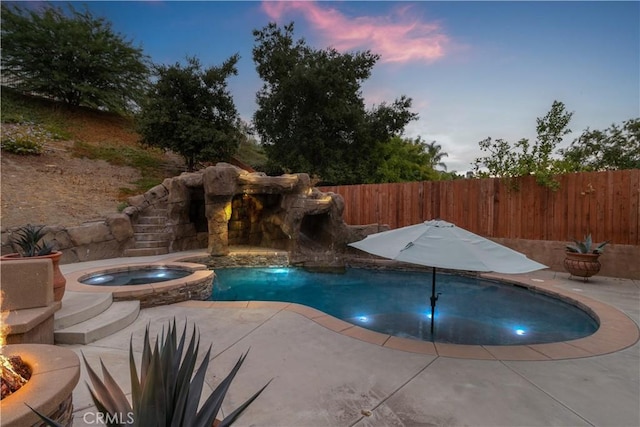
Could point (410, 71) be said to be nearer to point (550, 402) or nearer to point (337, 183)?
point (337, 183)

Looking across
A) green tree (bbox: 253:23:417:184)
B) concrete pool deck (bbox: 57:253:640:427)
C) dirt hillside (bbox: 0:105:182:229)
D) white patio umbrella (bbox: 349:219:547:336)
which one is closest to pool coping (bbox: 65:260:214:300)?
concrete pool deck (bbox: 57:253:640:427)

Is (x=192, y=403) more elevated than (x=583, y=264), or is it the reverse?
(x=192, y=403)

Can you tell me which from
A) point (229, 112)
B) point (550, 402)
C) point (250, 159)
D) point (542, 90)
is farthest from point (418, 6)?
→ point (250, 159)

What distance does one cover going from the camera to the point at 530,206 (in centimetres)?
798

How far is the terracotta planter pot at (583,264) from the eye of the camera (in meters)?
6.29

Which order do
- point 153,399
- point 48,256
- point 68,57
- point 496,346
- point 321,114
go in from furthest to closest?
1. point 321,114
2. point 68,57
3. point 48,256
4. point 496,346
5. point 153,399

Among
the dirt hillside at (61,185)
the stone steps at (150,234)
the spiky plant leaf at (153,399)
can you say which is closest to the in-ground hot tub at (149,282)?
the stone steps at (150,234)

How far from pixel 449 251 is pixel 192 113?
15.0 m

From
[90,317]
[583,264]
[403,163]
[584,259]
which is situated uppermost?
[403,163]

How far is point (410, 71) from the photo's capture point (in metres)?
10.3

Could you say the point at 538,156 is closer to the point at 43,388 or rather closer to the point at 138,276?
the point at 43,388

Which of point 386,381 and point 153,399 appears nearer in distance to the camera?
point 153,399

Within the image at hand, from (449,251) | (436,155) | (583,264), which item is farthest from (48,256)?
(436,155)

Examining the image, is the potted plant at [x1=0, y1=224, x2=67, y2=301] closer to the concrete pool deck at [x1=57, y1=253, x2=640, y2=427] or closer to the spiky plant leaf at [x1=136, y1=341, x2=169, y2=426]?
the concrete pool deck at [x1=57, y1=253, x2=640, y2=427]
